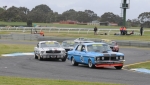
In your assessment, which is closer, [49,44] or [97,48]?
[97,48]

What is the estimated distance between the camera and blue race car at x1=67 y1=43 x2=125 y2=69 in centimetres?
2064

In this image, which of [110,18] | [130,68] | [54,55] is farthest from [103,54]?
[110,18]

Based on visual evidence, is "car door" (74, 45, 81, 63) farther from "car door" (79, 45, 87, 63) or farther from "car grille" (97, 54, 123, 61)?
"car grille" (97, 54, 123, 61)

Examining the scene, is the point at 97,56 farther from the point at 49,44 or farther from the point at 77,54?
the point at 49,44

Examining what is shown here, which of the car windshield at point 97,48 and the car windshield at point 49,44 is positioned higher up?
the car windshield at point 97,48

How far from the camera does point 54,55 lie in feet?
88.5

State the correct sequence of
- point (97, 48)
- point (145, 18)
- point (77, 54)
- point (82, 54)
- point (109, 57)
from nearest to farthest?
point (109, 57), point (97, 48), point (82, 54), point (77, 54), point (145, 18)

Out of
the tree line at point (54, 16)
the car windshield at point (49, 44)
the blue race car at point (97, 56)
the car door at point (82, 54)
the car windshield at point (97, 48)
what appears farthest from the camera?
the tree line at point (54, 16)

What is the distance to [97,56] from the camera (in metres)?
20.7

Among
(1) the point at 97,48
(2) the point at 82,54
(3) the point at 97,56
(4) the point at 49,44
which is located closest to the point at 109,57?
(3) the point at 97,56

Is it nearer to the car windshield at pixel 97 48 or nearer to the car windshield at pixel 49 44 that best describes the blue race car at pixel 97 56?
the car windshield at pixel 97 48

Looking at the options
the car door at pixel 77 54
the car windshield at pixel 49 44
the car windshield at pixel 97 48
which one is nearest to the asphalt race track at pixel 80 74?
the car windshield at pixel 97 48

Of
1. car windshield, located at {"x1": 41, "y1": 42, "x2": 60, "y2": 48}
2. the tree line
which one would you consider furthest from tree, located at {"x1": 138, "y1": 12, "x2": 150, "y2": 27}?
car windshield, located at {"x1": 41, "y1": 42, "x2": 60, "y2": 48}

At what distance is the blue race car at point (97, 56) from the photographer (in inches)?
813
